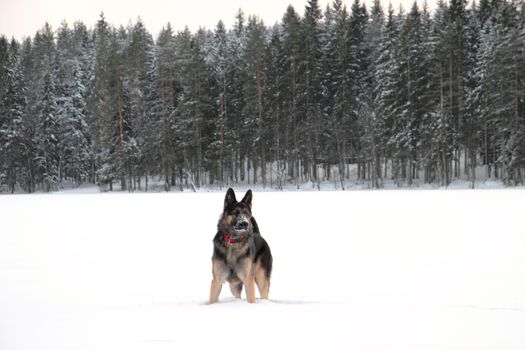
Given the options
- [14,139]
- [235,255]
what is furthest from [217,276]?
[14,139]

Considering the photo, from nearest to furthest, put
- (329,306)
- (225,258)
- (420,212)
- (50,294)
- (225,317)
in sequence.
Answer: (225,317) < (329,306) < (225,258) < (50,294) < (420,212)

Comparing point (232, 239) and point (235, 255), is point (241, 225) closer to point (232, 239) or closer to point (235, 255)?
point (232, 239)

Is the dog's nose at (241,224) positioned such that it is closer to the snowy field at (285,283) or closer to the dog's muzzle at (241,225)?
the dog's muzzle at (241,225)

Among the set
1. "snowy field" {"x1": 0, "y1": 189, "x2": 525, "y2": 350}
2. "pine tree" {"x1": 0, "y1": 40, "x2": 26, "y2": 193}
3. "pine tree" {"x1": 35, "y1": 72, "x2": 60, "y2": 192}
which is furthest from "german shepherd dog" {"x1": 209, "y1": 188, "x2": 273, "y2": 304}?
"pine tree" {"x1": 35, "y1": 72, "x2": 60, "y2": 192}

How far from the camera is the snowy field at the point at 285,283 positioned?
15.2 ft

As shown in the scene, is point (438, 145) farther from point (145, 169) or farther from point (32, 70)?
point (32, 70)

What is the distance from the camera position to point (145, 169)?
63.2 m

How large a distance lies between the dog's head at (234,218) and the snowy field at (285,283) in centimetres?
95

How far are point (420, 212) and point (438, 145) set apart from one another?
1321 inches

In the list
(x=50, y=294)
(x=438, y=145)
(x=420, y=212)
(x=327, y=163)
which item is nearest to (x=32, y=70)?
(x=327, y=163)

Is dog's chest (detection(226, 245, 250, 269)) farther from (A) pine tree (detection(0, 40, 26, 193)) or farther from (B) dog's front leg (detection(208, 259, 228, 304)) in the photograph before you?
(A) pine tree (detection(0, 40, 26, 193))

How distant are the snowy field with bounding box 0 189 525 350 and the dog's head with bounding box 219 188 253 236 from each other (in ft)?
3.11

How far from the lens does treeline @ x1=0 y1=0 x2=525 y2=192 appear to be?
2176 inches

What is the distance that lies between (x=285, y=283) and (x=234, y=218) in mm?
4045
